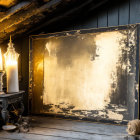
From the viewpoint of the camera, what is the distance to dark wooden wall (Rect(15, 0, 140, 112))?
2283 mm

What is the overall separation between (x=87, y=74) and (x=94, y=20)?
80cm

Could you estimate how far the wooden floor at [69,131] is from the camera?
192 centimetres

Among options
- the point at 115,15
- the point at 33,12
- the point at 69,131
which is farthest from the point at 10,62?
the point at 115,15

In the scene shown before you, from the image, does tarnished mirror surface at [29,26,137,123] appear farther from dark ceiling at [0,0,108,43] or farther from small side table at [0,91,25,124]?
small side table at [0,91,25,124]

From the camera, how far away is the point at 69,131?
210 centimetres

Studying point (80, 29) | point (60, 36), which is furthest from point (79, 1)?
point (60, 36)

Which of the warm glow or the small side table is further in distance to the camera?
the warm glow

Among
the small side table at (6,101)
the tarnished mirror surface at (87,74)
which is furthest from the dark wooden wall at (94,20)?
the small side table at (6,101)

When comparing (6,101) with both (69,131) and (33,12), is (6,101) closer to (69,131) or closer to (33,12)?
(69,131)

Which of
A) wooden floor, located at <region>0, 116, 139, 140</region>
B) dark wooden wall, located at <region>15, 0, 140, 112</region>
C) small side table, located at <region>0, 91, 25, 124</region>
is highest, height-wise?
dark wooden wall, located at <region>15, 0, 140, 112</region>

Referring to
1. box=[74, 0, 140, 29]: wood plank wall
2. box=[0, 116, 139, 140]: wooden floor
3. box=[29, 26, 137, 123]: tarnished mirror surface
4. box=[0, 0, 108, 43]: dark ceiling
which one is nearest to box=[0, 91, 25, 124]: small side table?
box=[0, 116, 139, 140]: wooden floor

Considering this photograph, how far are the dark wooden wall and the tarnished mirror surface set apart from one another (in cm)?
13

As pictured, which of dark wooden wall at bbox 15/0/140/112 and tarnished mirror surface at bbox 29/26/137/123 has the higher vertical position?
dark wooden wall at bbox 15/0/140/112

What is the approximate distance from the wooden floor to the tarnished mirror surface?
0.15 meters
